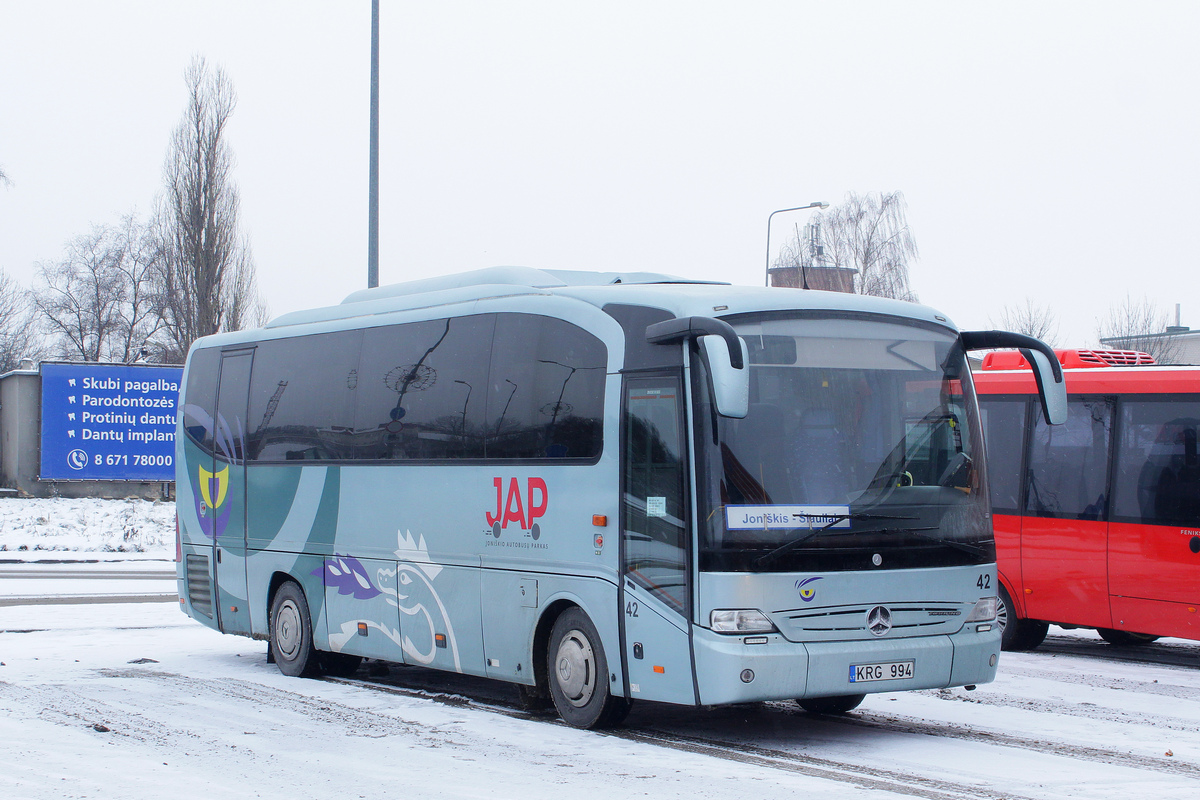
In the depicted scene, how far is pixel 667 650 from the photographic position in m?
8.53

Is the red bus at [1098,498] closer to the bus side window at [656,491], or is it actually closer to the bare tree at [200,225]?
the bus side window at [656,491]

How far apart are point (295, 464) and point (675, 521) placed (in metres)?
5.20

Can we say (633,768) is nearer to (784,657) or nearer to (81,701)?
(784,657)

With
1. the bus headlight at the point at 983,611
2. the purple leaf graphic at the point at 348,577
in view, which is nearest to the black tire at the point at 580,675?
the bus headlight at the point at 983,611

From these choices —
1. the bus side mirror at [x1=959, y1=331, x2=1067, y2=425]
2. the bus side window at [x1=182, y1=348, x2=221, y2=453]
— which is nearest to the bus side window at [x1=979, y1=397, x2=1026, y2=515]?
the bus side mirror at [x1=959, y1=331, x2=1067, y2=425]

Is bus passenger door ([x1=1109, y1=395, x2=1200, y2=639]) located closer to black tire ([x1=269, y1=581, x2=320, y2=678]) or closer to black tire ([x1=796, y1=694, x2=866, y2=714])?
black tire ([x1=796, y1=694, x2=866, y2=714])

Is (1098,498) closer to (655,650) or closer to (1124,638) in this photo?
(1124,638)

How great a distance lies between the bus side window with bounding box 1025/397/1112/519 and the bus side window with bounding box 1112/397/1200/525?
22 centimetres

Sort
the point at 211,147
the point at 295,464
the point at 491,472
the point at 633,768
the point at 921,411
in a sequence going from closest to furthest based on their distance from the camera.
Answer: the point at 633,768 → the point at 921,411 → the point at 491,472 → the point at 295,464 → the point at 211,147

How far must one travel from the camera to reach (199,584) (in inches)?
558

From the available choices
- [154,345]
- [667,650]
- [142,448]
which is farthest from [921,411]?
[154,345]

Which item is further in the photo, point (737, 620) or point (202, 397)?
point (202, 397)

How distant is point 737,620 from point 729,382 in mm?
1519

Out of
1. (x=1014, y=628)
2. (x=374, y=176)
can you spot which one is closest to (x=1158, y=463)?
(x=1014, y=628)
